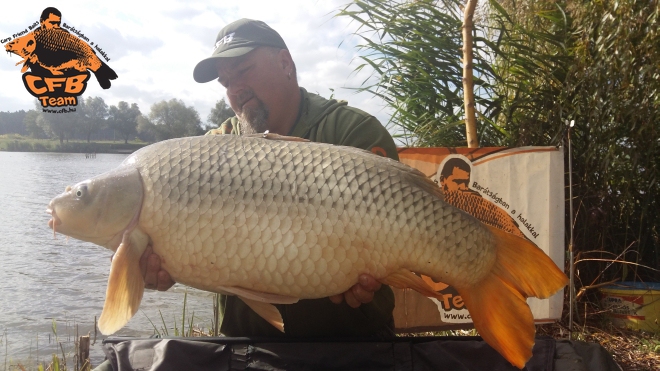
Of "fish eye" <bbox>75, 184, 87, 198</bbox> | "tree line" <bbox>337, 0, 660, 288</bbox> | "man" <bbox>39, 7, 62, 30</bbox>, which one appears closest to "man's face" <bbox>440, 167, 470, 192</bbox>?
"tree line" <bbox>337, 0, 660, 288</bbox>

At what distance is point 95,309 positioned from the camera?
16.3 ft

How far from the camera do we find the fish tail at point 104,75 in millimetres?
4574

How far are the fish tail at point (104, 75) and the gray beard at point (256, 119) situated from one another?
10.8 feet

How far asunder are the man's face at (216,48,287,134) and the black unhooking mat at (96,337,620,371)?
2.26ft

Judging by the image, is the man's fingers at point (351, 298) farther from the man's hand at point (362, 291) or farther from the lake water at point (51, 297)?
the lake water at point (51, 297)

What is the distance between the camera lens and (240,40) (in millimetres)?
1615

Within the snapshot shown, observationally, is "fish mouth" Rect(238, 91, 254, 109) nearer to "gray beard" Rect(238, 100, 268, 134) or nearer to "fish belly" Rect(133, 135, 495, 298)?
"gray beard" Rect(238, 100, 268, 134)

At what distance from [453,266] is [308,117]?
0.74 metres

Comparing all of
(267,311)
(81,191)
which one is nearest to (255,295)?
(267,311)

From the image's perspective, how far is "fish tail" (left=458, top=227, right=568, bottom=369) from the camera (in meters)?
1.08

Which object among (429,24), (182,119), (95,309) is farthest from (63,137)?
(429,24)

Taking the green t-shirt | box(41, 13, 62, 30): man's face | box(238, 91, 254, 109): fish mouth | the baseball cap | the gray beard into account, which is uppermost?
box(41, 13, 62, 30): man's face

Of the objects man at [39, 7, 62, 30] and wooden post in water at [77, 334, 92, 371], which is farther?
man at [39, 7, 62, 30]

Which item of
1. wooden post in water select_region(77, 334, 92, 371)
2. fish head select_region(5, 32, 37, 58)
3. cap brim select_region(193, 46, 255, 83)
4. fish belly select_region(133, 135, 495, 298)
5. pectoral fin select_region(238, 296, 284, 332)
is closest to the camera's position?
fish belly select_region(133, 135, 495, 298)
